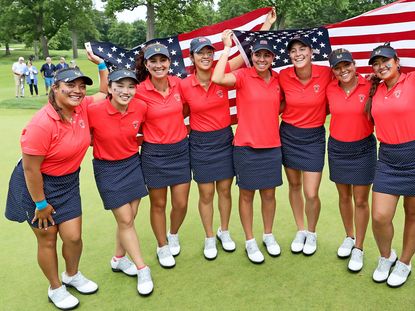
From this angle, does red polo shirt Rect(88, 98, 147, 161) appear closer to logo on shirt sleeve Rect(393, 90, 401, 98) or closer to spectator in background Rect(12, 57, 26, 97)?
logo on shirt sleeve Rect(393, 90, 401, 98)

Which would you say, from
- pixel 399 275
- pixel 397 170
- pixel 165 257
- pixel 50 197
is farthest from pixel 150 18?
pixel 399 275

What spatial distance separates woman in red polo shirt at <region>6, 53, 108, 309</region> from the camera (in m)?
3.05

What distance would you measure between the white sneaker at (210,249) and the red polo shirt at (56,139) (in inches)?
63.6

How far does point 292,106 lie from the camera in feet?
13.1

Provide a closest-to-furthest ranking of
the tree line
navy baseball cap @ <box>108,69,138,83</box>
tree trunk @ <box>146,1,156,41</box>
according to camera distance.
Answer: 1. navy baseball cap @ <box>108,69,138,83</box>
2. tree trunk @ <box>146,1,156,41</box>
3. the tree line

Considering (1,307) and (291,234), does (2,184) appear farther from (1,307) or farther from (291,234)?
(291,234)

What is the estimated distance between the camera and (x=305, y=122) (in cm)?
402

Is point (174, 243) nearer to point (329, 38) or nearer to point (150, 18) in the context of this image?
point (329, 38)

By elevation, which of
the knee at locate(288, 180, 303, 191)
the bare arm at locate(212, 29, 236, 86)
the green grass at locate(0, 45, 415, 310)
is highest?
the bare arm at locate(212, 29, 236, 86)

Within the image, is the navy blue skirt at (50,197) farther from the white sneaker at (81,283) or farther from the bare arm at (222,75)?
the bare arm at (222,75)

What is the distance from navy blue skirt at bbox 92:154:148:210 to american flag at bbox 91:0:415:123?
123 centimetres

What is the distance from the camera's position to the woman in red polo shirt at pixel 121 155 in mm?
3502

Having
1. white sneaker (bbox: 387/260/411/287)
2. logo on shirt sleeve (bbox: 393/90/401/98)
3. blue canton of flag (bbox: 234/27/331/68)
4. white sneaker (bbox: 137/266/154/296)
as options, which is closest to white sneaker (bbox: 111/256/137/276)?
white sneaker (bbox: 137/266/154/296)

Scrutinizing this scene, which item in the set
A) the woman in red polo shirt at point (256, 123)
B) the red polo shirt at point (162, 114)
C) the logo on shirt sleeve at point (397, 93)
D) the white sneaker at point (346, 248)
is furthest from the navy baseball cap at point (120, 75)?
the white sneaker at point (346, 248)
